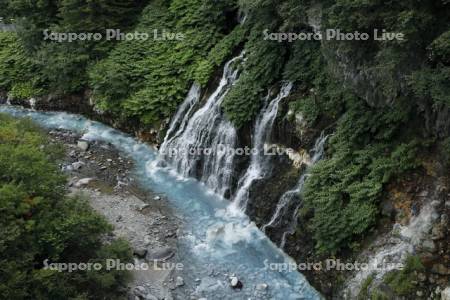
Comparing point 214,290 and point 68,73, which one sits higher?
point 68,73

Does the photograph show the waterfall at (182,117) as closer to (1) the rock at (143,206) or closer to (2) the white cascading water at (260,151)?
(1) the rock at (143,206)

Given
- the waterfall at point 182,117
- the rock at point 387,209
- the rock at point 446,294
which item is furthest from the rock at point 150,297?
the waterfall at point 182,117

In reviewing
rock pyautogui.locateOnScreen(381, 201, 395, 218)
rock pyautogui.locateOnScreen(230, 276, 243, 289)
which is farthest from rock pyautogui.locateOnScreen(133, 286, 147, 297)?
rock pyautogui.locateOnScreen(381, 201, 395, 218)

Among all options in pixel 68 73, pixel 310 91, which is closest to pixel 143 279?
pixel 310 91

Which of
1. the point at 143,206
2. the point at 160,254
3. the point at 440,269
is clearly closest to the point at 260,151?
the point at 143,206

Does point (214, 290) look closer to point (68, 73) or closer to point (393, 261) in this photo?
point (393, 261)

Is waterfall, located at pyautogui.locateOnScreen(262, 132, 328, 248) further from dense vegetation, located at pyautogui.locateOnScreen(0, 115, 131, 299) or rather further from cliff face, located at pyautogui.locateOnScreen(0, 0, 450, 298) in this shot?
dense vegetation, located at pyautogui.locateOnScreen(0, 115, 131, 299)
